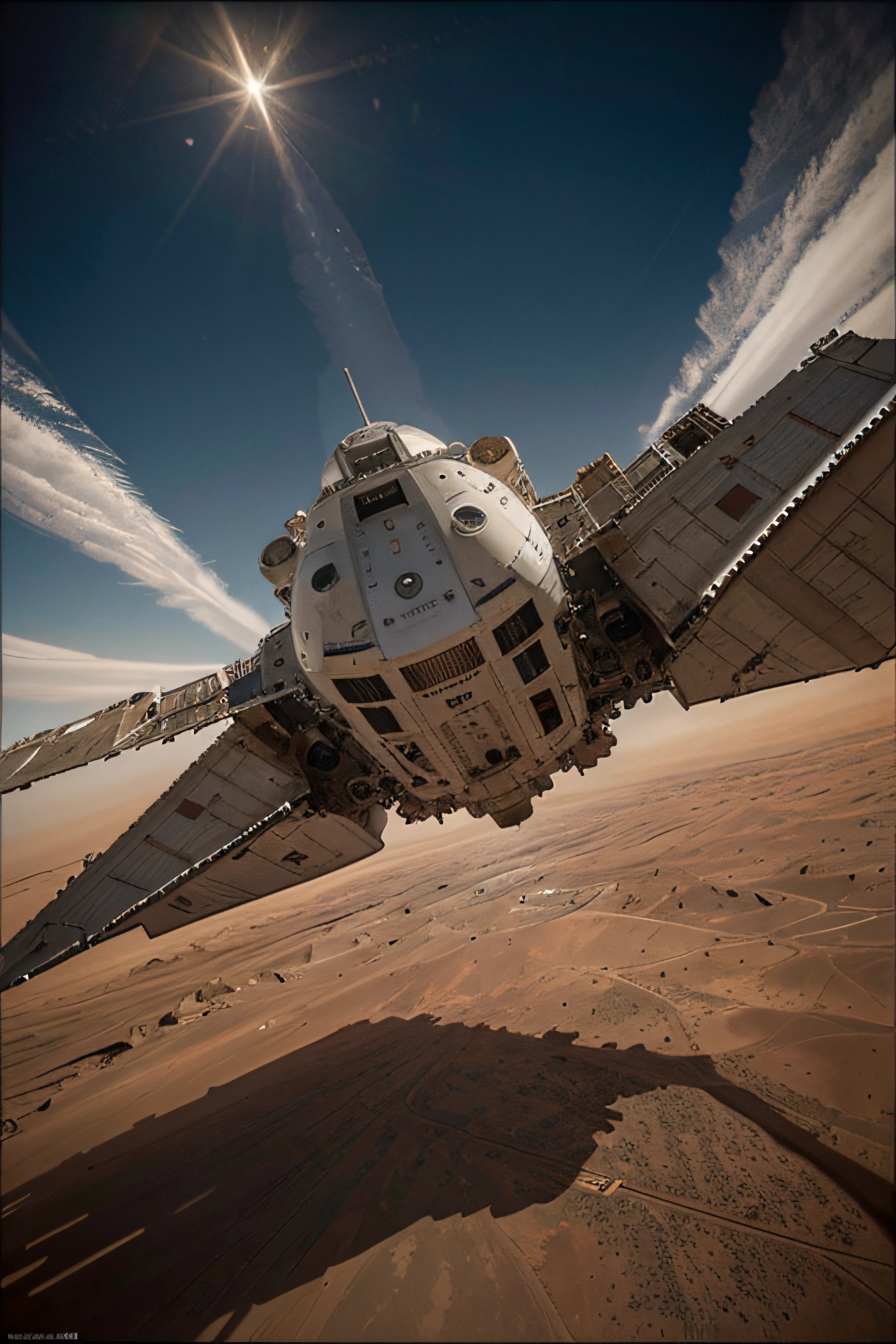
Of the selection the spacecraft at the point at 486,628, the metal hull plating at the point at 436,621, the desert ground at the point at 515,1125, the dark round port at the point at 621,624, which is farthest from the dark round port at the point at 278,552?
the desert ground at the point at 515,1125

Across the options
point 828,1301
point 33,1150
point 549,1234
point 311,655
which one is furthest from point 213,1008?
point 828,1301

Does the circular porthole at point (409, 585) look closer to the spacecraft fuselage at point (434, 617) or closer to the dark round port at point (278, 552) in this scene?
the spacecraft fuselage at point (434, 617)

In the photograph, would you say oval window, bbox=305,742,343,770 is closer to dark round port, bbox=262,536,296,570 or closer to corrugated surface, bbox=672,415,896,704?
dark round port, bbox=262,536,296,570

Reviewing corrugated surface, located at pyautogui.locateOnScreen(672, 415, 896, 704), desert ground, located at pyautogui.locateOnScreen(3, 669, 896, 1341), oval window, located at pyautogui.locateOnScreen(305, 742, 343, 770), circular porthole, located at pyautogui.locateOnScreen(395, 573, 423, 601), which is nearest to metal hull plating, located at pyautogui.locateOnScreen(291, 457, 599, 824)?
circular porthole, located at pyautogui.locateOnScreen(395, 573, 423, 601)

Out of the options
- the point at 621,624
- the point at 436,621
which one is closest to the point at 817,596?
the point at 621,624

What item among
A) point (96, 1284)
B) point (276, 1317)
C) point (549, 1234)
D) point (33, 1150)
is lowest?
point (549, 1234)

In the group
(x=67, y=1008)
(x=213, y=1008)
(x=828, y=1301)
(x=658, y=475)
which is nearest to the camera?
(x=828, y=1301)

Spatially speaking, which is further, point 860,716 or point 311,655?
point 860,716

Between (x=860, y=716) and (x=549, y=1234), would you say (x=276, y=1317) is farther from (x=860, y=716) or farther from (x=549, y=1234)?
(x=860, y=716)
